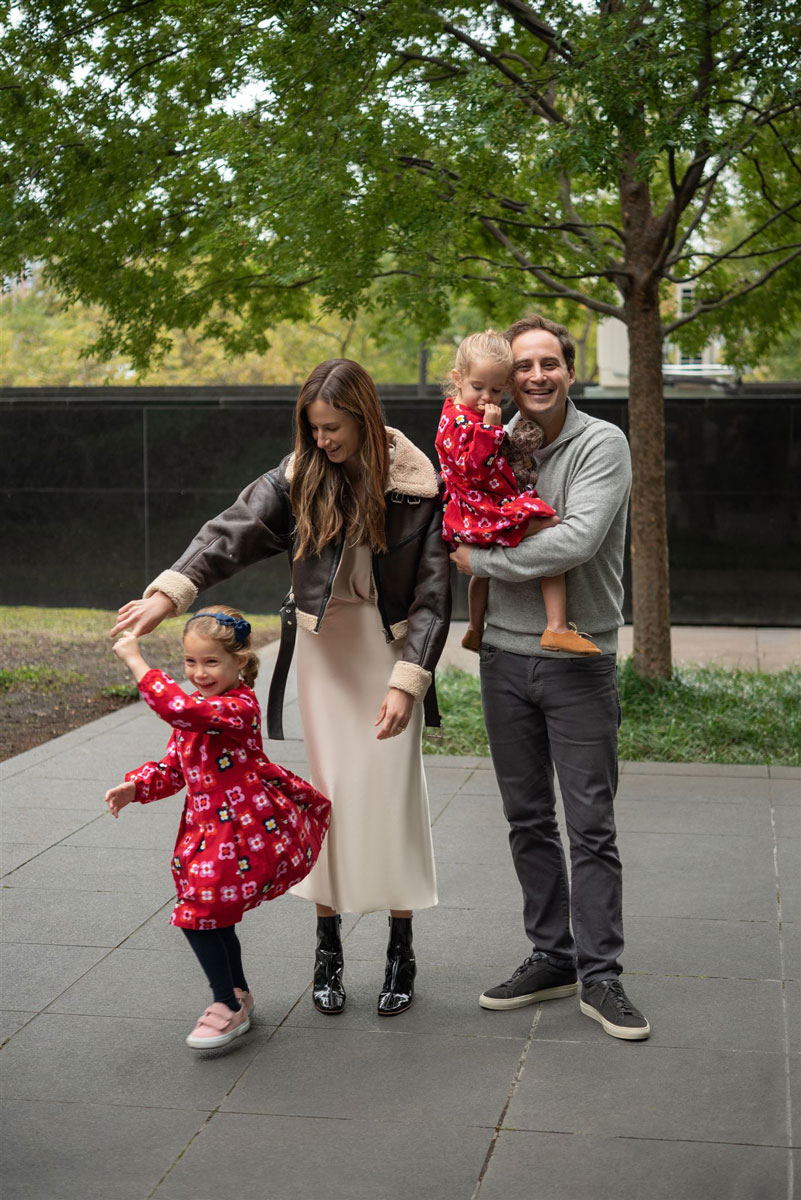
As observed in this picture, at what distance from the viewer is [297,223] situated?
724 cm

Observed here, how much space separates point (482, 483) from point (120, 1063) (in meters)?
1.94

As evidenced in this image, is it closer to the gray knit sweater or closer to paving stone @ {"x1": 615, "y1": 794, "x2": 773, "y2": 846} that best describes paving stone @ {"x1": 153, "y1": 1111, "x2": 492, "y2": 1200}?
the gray knit sweater

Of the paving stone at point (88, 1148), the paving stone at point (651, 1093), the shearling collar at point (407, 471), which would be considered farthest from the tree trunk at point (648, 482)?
the paving stone at point (88, 1148)

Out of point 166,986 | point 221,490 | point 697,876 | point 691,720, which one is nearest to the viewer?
point 166,986

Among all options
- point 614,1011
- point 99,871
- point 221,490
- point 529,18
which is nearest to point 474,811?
point 99,871

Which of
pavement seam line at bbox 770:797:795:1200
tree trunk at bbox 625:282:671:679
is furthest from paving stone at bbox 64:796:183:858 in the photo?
tree trunk at bbox 625:282:671:679

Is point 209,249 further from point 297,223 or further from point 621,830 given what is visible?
point 621,830

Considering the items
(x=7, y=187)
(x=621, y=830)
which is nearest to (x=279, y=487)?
(x=621, y=830)

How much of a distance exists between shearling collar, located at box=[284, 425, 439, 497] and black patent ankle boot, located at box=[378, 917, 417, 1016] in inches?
52.9

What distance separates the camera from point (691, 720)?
8.24 metres

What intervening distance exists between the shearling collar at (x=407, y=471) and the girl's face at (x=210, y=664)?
59 centimetres

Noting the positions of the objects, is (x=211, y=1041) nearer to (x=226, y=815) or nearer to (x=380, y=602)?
(x=226, y=815)

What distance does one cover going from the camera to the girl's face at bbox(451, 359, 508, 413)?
3828 millimetres

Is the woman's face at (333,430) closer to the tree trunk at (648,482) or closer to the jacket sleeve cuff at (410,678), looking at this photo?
the jacket sleeve cuff at (410,678)
